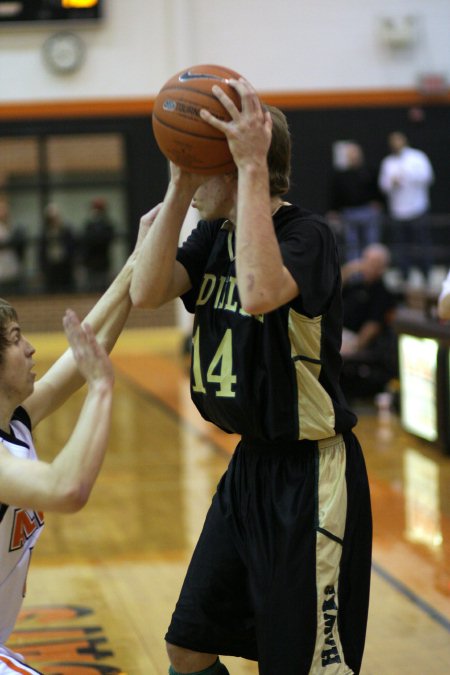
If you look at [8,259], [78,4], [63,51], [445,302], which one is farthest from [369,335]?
[63,51]

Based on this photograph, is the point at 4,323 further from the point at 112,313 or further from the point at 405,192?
the point at 405,192

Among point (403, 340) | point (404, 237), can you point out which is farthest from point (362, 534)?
point (404, 237)

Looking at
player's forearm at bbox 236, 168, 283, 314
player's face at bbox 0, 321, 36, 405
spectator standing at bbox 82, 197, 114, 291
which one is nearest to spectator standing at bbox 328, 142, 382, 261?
spectator standing at bbox 82, 197, 114, 291

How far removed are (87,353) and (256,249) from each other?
1.45 ft

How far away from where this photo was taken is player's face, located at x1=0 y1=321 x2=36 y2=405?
9.00 ft

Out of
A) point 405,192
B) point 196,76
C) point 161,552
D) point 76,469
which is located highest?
point 196,76

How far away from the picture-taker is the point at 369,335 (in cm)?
999

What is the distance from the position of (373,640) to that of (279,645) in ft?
5.88

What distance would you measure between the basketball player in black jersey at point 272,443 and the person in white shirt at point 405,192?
12.2 m

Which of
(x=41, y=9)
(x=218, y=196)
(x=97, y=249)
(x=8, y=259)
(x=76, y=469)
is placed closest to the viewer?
(x=76, y=469)

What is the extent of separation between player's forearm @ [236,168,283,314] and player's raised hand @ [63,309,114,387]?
36 centimetres

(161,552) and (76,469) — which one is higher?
(76,469)

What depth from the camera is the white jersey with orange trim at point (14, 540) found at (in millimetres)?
2807

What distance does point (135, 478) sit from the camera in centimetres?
740
